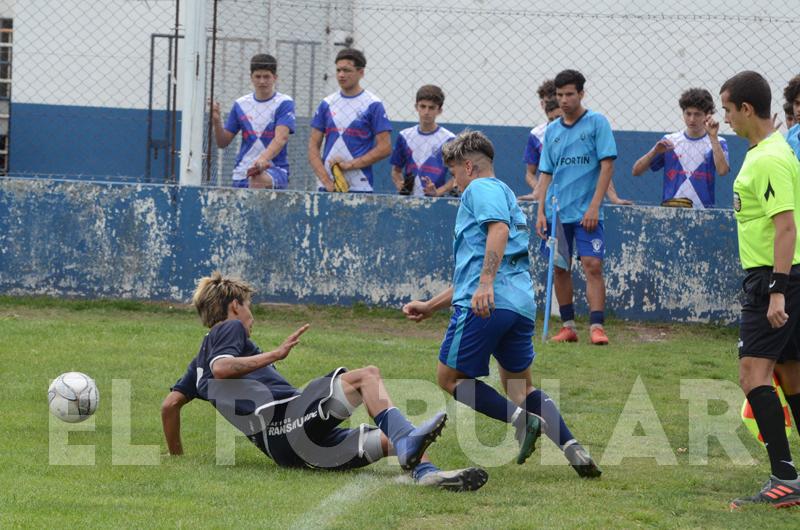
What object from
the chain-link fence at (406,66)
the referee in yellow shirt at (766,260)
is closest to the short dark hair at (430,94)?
the chain-link fence at (406,66)

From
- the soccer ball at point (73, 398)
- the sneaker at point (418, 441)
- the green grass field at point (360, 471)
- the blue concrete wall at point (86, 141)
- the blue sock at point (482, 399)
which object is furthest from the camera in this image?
the blue concrete wall at point (86, 141)

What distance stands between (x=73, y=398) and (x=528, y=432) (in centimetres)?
246

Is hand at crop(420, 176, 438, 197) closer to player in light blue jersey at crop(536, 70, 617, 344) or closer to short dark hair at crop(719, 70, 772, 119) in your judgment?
player in light blue jersey at crop(536, 70, 617, 344)

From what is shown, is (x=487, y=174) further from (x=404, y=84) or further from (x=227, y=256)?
(x=404, y=84)

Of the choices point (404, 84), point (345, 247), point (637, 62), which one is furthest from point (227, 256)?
point (637, 62)

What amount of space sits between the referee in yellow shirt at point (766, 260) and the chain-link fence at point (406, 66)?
9765mm

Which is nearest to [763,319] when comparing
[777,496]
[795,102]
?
[777,496]

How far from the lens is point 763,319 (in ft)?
17.2

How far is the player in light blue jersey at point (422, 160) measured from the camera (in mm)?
11500

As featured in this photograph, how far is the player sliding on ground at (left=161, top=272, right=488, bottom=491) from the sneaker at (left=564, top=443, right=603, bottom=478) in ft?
2.10

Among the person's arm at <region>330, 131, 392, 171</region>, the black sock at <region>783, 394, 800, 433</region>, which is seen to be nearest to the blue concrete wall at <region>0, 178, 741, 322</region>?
the person's arm at <region>330, 131, 392, 171</region>

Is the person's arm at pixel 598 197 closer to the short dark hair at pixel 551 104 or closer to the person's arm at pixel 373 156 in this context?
the short dark hair at pixel 551 104

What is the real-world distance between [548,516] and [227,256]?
691 cm

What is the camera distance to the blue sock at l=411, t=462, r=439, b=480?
5.37 meters
